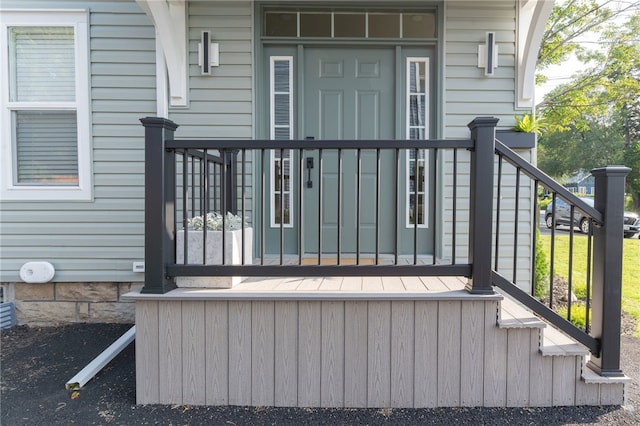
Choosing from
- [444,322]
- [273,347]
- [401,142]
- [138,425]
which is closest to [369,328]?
[444,322]

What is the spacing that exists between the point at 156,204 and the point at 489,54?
291cm

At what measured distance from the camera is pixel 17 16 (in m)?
3.16

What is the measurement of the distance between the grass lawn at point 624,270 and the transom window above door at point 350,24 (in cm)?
265

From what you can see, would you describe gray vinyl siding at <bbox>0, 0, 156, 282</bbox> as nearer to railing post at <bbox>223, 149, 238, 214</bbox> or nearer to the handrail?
railing post at <bbox>223, 149, 238, 214</bbox>

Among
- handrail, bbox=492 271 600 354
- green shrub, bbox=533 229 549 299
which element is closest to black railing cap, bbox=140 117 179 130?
handrail, bbox=492 271 600 354

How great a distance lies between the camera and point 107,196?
3250mm

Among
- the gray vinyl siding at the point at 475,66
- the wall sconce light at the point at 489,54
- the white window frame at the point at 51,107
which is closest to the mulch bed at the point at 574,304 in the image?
the gray vinyl siding at the point at 475,66

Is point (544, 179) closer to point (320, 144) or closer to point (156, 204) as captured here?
point (320, 144)

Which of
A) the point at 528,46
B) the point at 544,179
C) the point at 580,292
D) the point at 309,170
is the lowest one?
the point at 580,292

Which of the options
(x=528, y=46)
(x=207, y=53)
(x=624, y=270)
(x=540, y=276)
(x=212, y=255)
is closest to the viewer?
(x=212, y=255)

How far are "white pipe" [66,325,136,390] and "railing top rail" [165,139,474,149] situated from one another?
1514mm

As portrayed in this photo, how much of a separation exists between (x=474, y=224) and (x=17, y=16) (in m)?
3.94

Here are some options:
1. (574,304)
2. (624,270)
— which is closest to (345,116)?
(574,304)

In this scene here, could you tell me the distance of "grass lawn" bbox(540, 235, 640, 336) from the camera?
13.4 ft
